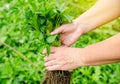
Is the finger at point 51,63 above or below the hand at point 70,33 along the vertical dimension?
below

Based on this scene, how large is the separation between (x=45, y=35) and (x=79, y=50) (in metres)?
0.28

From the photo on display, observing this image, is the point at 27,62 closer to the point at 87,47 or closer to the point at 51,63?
the point at 51,63

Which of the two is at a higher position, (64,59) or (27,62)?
(27,62)

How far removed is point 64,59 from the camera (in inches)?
109

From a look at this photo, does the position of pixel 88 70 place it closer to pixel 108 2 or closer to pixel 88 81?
pixel 88 81

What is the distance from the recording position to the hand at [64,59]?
8.95ft

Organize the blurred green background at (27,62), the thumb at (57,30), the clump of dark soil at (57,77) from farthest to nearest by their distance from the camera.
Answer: the blurred green background at (27,62)
the clump of dark soil at (57,77)
the thumb at (57,30)

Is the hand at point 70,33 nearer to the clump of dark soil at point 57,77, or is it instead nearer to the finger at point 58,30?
the finger at point 58,30

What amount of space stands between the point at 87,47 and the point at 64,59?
191 millimetres

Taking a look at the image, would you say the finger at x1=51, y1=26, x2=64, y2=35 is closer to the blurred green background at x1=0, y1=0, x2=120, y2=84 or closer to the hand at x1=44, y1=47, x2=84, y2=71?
Result: the hand at x1=44, y1=47, x2=84, y2=71

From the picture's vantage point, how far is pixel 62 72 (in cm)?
290

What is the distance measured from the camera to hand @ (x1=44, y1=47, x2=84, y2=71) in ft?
8.95

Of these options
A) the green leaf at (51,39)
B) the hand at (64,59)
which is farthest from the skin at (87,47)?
the green leaf at (51,39)

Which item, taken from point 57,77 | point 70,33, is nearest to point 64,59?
point 57,77
